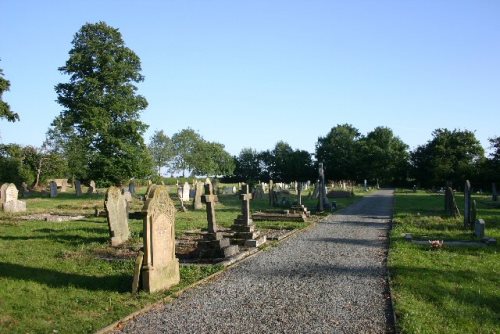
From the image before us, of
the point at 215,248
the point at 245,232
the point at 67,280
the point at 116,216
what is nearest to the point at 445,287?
the point at 215,248

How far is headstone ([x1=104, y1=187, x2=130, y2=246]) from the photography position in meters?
13.2

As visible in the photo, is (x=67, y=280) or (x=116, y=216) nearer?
(x=67, y=280)

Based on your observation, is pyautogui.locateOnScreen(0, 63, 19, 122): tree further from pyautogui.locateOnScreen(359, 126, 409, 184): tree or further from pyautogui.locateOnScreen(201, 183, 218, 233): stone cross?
pyautogui.locateOnScreen(359, 126, 409, 184): tree

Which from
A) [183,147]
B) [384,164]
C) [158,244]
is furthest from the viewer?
[183,147]

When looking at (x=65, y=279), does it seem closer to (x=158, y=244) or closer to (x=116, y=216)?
(x=158, y=244)

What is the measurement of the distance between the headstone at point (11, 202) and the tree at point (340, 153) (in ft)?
235

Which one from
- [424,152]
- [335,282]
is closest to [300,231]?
[335,282]

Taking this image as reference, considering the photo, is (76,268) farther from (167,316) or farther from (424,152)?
(424,152)

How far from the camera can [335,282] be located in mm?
8719

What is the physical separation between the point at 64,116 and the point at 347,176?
61.8 m

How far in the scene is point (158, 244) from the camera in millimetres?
8172

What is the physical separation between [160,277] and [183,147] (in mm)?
92216

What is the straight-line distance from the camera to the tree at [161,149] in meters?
97.7

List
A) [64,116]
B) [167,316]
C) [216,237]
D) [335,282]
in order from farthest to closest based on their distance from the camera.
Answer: [64,116] < [216,237] < [335,282] < [167,316]
